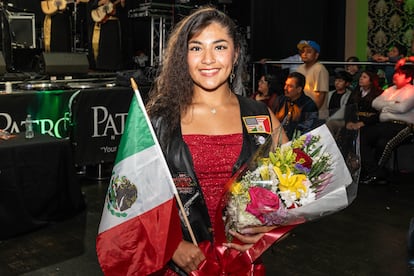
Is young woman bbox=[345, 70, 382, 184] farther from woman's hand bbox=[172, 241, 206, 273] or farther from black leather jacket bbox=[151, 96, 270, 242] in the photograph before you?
woman's hand bbox=[172, 241, 206, 273]

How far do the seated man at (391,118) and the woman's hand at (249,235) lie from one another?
14.2 feet

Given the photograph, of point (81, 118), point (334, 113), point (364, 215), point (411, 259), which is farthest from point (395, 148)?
point (334, 113)

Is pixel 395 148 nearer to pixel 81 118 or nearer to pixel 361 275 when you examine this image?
pixel 361 275

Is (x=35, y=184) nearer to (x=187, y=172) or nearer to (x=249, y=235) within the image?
(x=187, y=172)

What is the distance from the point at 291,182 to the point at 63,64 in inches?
267

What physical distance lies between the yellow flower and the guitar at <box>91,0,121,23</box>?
29.2ft

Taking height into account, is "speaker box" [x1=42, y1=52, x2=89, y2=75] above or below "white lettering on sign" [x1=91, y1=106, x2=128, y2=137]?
above

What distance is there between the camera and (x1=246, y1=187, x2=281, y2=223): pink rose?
1.33 meters

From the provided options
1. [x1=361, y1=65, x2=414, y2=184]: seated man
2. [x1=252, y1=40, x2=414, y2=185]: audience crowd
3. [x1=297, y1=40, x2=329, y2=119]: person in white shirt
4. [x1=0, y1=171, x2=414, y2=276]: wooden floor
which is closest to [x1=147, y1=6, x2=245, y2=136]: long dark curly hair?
[x1=0, y1=171, x2=414, y2=276]: wooden floor

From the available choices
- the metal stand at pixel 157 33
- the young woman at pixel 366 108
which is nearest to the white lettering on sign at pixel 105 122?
the young woman at pixel 366 108

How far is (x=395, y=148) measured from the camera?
5.58 metres

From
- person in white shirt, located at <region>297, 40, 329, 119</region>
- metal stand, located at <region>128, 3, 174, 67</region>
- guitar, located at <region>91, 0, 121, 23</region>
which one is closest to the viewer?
person in white shirt, located at <region>297, 40, 329, 119</region>

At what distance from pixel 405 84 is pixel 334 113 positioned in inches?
170

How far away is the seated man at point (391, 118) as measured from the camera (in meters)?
5.46
